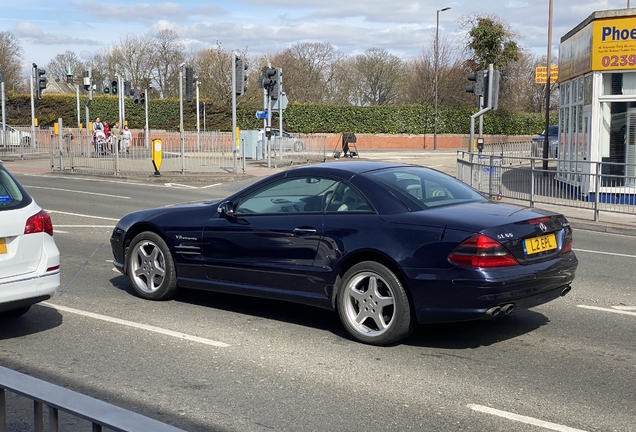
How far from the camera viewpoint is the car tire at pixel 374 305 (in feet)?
20.1

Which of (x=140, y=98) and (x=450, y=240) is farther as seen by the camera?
(x=140, y=98)

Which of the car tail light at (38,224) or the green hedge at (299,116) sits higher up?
the green hedge at (299,116)

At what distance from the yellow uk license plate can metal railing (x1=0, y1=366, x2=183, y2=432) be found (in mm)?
4338

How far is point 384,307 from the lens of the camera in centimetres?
627

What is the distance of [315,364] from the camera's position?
228 inches

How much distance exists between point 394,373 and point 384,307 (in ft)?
2.56

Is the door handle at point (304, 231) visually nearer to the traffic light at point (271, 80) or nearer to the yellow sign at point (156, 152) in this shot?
the yellow sign at point (156, 152)

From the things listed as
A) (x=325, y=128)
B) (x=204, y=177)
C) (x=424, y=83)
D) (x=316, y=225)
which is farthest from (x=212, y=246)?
(x=424, y=83)

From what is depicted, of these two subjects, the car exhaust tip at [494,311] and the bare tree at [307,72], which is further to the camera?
the bare tree at [307,72]

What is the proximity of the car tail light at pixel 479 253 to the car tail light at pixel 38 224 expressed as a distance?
3.46m

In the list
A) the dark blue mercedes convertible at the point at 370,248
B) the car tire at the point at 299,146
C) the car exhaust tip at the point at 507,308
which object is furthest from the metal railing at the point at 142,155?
the car exhaust tip at the point at 507,308

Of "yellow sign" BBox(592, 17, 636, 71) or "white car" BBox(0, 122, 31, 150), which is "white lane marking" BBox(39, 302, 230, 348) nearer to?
"yellow sign" BBox(592, 17, 636, 71)

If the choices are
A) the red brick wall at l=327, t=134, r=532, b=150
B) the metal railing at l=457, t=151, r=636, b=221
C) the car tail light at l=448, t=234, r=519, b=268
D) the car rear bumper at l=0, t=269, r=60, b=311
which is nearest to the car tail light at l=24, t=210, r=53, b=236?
the car rear bumper at l=0, t=269, r=60, b=311

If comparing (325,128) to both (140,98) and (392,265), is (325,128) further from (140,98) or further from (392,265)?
(392,265)
